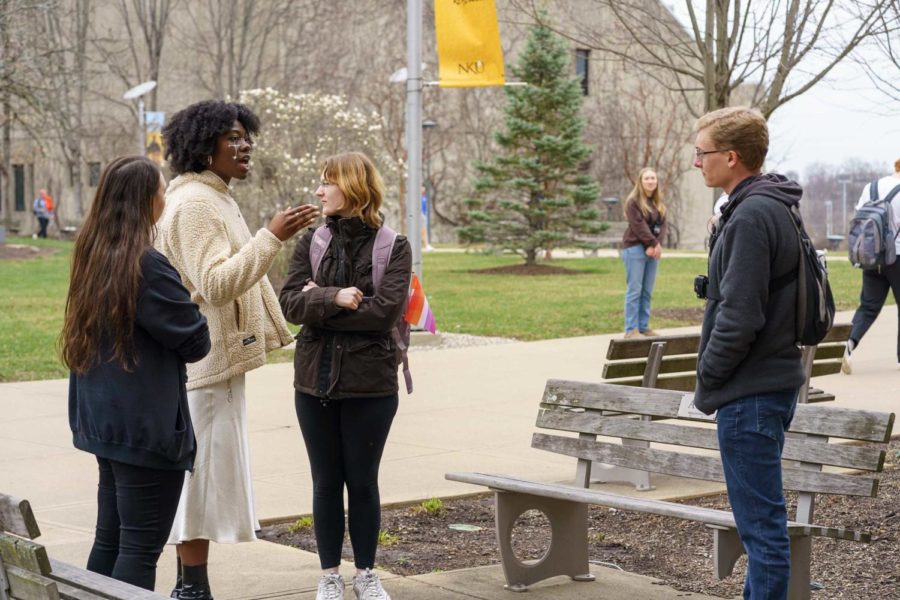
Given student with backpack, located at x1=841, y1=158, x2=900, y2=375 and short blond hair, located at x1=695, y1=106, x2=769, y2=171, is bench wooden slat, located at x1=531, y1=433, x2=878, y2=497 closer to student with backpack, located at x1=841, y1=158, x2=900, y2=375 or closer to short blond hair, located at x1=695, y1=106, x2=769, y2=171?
short blond hair, located at x1=695, y1=106, x2=769, y2=171

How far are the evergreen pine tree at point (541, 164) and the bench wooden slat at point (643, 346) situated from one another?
22.0m

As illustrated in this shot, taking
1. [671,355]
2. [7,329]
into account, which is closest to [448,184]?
[7,329]

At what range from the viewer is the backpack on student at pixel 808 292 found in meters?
4.14

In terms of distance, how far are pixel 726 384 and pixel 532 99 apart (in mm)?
27410

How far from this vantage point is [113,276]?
13.5ft

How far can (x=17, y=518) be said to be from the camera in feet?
11.2

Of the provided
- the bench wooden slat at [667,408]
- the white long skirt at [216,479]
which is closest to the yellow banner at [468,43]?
the bench wooden slat at [667,408]

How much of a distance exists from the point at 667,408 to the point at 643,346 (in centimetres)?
193

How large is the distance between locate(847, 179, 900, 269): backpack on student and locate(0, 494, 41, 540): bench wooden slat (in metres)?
9.76

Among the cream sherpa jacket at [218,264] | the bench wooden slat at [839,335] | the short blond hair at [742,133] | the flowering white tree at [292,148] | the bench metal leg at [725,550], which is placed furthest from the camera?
the flowering white tree at [292,148]

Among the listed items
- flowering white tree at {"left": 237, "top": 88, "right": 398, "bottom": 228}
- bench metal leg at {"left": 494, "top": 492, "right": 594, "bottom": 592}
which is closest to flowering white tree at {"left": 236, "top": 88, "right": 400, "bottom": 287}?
flowering white tree at {"left": 237, "top": 88, "right": 398, "bottom": 228}

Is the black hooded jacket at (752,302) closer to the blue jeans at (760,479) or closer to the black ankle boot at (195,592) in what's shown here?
the blue jeans at (760,479)

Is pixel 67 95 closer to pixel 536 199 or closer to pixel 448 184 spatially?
pixel 448 184

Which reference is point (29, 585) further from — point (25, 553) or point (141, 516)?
point (141, 516)
